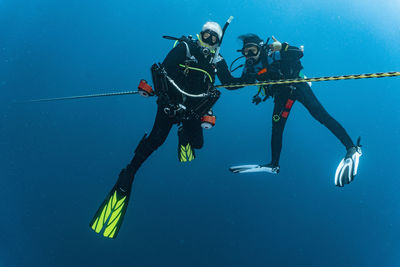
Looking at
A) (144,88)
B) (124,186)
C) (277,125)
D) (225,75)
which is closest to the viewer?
(144,88)

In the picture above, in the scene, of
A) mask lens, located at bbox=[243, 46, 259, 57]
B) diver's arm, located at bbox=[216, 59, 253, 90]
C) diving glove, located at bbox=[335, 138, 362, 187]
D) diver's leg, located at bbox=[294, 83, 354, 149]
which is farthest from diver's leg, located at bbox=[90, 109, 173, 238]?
diving glove, located at bbox=[335, 138, 362, 187]

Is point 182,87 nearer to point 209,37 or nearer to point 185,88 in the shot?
point 185,88

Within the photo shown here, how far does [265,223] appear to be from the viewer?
11.7 m

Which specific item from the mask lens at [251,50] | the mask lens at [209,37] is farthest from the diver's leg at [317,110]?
the mask lens at [209,37]

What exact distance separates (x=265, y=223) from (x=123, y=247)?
23.7 ft

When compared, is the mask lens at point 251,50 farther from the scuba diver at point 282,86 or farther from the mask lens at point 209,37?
the mask lens at point 209,37

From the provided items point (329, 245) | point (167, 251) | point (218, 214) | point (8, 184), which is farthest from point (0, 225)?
point (329, 245)

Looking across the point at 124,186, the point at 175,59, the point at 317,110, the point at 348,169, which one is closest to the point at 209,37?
the point at 175,59

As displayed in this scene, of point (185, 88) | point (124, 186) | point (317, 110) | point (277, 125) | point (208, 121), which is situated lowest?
point (124, 186)

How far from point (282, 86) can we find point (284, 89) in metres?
0.10

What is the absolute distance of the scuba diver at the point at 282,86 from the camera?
4.10 m

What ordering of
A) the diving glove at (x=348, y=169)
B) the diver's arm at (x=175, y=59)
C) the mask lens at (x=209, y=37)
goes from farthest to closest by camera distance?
the diving glove at (x=348, y=169), the diver's arm at (x=175, y=59), the mask lens at (x=209, y=37)

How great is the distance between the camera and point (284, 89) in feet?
15.0

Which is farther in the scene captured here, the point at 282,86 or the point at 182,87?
the point at 282,86
